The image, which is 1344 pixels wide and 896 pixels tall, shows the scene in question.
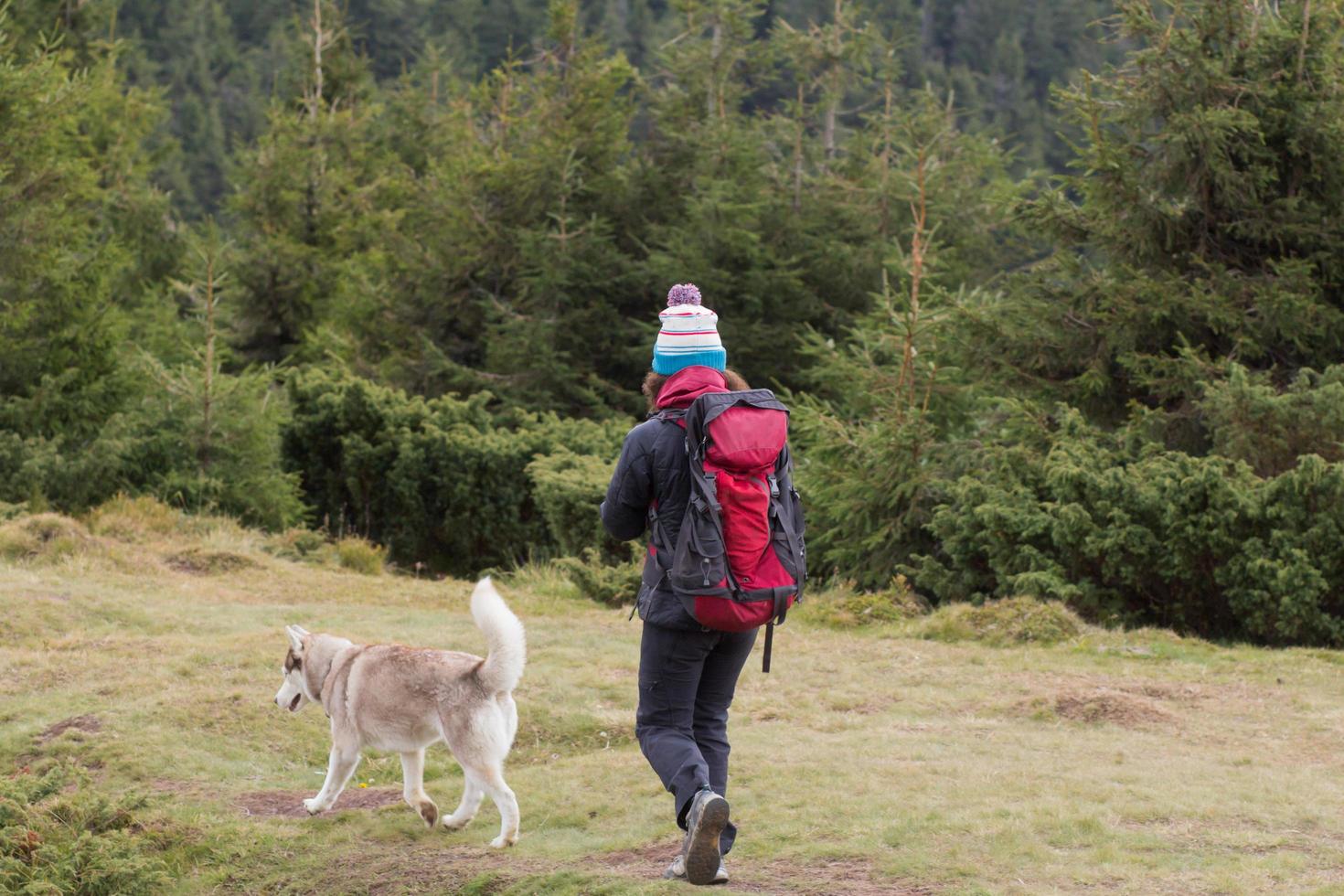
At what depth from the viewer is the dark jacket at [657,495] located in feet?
16.5

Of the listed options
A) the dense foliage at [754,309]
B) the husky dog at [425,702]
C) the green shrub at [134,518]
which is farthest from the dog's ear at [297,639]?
the green shrub at [134,518]

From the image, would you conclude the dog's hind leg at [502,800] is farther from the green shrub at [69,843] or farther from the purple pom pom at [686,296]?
the purple pom pom at [686,296]

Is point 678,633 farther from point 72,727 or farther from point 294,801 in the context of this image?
point 72,727

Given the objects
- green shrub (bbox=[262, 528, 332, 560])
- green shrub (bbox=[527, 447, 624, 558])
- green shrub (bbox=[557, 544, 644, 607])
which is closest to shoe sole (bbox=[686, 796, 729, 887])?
green shrub (bbox=[557, 544, 644, 607])

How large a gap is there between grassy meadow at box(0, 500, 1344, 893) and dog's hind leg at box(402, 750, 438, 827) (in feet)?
0.27

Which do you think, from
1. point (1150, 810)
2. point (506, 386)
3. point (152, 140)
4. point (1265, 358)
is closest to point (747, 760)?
point (1150, 810)

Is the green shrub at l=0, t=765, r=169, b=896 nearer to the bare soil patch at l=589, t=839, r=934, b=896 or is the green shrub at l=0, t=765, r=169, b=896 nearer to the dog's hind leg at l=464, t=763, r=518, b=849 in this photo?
the dog's hind leg at l=464, t=763, r=518, b=849

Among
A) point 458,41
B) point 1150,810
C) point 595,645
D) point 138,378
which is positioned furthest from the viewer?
point 458,41

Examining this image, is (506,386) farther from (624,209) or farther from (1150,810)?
(1150,810)

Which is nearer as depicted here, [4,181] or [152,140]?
[4,181]

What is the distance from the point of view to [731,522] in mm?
4938

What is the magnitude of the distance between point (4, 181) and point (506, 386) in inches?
311

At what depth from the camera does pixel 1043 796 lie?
6.52 m

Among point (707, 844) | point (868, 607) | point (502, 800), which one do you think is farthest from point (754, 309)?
point (707, 844)
